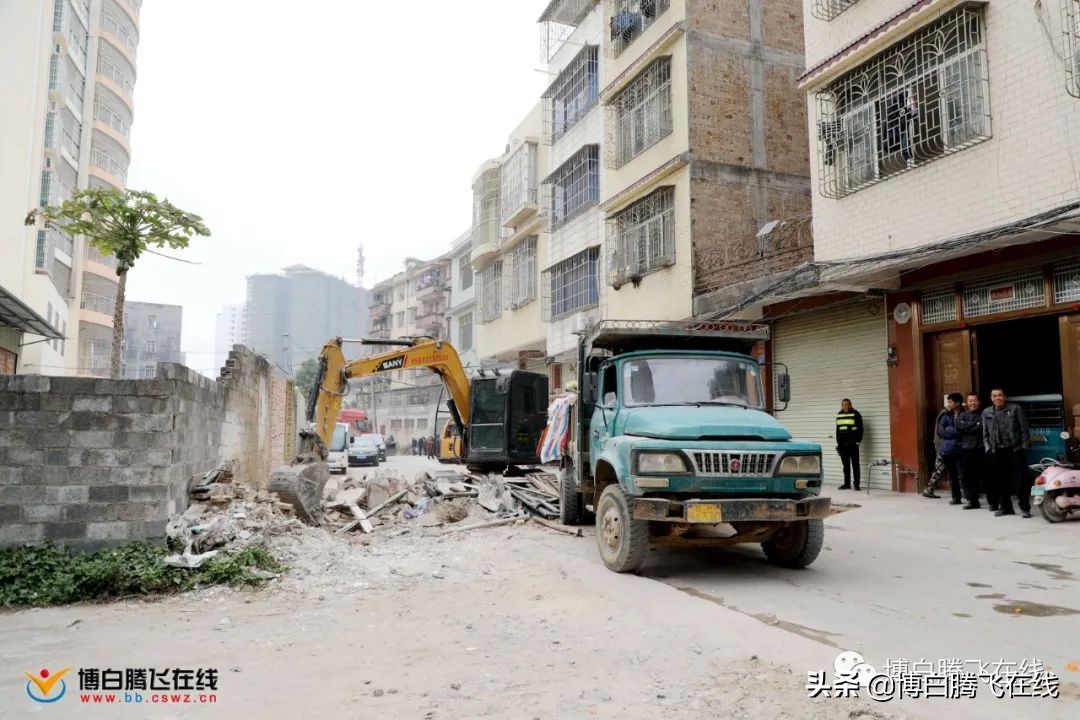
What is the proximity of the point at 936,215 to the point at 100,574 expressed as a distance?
1153cm

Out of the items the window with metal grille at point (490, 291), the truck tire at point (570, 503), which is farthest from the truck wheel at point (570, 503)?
the window with metal grille at point (490, 291)

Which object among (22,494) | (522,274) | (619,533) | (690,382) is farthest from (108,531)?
(522,274)

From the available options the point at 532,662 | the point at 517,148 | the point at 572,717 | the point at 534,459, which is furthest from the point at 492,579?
the point at 517,148

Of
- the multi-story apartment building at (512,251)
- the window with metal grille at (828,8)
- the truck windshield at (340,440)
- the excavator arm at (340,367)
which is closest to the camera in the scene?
the excavator arm at (340,367)

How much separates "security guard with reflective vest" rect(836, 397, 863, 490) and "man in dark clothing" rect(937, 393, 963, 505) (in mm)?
2187

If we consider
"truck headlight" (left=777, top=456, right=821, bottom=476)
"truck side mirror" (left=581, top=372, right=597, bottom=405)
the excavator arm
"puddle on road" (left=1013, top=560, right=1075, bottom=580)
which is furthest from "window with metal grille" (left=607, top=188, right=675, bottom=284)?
"puddle on road" (left=1013, top=560, right=1075, bottom=580)

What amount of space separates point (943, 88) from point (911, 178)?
1328mm

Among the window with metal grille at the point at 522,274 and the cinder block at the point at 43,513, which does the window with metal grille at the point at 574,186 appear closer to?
the window with metal grille at the point at 522,274

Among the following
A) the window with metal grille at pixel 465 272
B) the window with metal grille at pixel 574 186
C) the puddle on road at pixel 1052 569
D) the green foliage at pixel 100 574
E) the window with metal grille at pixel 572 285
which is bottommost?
the puddle on road at pixel 1052 569

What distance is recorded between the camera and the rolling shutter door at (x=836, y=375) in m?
13.6

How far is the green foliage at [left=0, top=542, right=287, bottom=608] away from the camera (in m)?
6.59

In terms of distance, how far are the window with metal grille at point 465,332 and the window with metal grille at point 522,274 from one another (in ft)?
35.9

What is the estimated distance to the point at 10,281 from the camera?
2117cm

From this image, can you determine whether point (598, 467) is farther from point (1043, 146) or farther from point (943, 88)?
point (943, 88)
